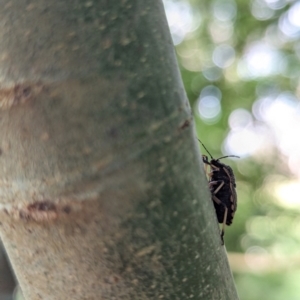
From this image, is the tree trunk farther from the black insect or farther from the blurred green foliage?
the blurred green foliage

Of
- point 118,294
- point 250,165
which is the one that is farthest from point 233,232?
point 118,294

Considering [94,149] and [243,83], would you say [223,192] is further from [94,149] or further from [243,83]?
[243,83]

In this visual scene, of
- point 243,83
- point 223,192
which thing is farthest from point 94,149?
point 243,83

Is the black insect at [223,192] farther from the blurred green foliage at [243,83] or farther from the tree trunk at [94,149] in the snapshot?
the blurred green foliage at [243,83]

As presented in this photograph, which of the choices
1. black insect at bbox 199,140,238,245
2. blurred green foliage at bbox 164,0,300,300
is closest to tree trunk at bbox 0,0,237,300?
black insect at bbox 199,140,238,245

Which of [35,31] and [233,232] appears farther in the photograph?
[233,232]

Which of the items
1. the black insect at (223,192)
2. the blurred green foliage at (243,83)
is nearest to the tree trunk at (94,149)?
the black insect at (223,192)

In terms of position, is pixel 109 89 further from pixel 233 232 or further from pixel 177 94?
pixel 233 232
